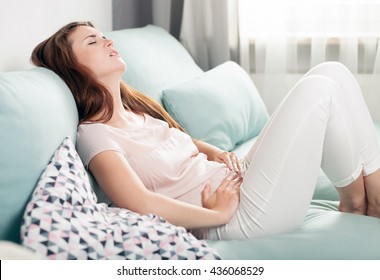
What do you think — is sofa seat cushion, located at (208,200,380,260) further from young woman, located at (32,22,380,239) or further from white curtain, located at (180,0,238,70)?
white curtain, located at (180,0,238,70)

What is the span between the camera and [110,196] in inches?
61.0

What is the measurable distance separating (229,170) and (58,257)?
685mm

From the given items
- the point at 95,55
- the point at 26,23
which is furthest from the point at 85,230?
the point at 26,23

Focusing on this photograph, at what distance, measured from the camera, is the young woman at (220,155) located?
1.54 metres

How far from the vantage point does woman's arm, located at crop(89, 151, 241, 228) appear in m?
1.51

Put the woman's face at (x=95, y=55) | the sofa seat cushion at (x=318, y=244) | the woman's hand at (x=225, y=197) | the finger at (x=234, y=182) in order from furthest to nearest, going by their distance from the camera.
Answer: the woman's face at (x=95, y=55) → the finger at (x=234, y=182) → the woman's hand at (x=225, y=197) → the sofa seat cushion at (x=318, y=244)

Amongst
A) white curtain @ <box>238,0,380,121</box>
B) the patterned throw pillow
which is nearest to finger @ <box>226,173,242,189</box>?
the patterned throw pillow

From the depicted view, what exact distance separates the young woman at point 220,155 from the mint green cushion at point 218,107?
347 mm

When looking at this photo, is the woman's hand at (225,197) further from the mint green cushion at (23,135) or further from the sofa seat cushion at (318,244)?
the mint green cushion at (23,135)

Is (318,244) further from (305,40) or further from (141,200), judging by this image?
(305,40)

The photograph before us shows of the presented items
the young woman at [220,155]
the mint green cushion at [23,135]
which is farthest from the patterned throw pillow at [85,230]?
the young woman at [220,155]

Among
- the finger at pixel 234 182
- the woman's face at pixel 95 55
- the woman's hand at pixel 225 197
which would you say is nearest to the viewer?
the woman's hand at pixel 225 197
